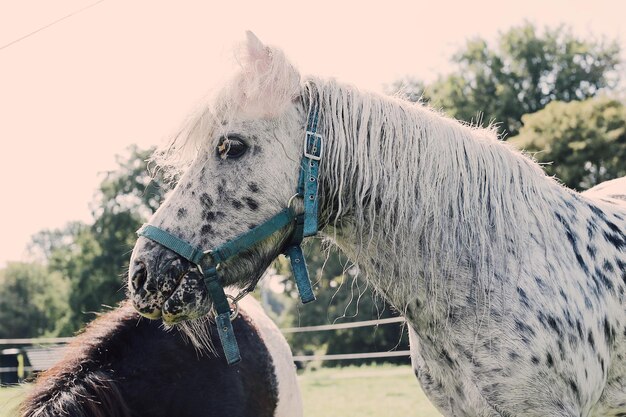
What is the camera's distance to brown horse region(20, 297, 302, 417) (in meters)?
3.08

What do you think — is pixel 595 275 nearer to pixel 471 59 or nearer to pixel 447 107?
pixel 447 107

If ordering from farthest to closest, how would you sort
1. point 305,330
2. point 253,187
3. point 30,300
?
point 30,300, point 305,330, point 253,187

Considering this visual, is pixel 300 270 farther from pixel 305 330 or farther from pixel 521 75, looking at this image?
pixel 521 75

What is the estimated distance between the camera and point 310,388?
43.6 feet

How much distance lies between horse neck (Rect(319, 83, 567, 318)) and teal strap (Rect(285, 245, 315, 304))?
0.60 ft

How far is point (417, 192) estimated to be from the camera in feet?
7.90

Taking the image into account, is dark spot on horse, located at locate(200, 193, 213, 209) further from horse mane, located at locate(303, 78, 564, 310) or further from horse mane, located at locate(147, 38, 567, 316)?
horse mane, located at locate(303, 78, 564, 310)

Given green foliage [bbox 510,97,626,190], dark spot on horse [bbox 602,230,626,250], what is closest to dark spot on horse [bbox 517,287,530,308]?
dark spot on horse [bbox 602,230,626,250]

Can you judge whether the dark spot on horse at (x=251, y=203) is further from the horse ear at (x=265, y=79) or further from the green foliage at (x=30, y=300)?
the green foliage at (x=30, y=300)

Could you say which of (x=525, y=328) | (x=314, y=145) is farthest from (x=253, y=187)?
(x=525, y=328)

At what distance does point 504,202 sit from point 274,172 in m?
0.89

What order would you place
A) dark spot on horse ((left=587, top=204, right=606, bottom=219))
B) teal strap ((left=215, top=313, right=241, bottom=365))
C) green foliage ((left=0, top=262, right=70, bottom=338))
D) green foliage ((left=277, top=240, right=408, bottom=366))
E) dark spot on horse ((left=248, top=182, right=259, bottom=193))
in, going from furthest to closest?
green foliage ((left=0, top=262, right=70, bottom=338)) < green foliage ((left=277, top=240, right=408, bottom=366)) < dark spot on horse ((left=587, top=204, right=606, bottom=219)) < teal strap ((left=215, top=313, right=241, bottom=365)) < dark spot on horse ((left=248, top=182, right=259, bottom=193))

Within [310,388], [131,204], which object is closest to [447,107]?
[131,204]

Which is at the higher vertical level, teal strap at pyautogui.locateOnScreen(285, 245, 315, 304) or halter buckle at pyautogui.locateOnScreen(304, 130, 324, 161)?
halter buckle at pyautogui.locateOnScreen(304, 130, 324, 161)
